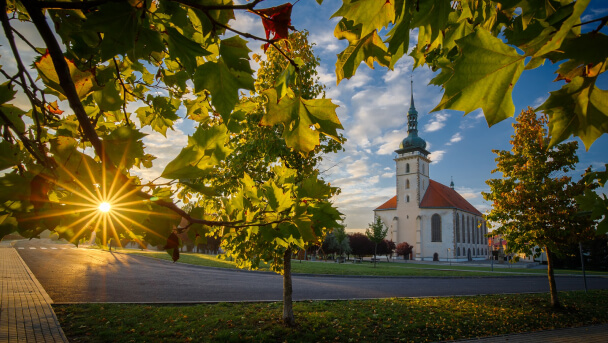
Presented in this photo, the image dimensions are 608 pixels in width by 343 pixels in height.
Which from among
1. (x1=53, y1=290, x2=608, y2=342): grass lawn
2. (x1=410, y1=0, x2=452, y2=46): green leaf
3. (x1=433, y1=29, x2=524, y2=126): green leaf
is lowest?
(x1=53, y1=290, x2=608, y2=342): grass lawn

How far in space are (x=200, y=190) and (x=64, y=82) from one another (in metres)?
0.61

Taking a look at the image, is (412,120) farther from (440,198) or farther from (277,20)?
(277,20)

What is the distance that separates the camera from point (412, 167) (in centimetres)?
6369

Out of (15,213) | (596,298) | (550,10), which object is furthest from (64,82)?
(596,298)

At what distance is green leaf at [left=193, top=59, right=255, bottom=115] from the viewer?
3.29 ft

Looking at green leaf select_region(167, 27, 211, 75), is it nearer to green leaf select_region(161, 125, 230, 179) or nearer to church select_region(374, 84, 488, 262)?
green leaf select_region(161, 125, 230, 179)

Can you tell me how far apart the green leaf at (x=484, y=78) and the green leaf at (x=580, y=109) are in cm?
39

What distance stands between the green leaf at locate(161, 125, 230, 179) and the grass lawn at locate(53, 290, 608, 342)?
6.09m

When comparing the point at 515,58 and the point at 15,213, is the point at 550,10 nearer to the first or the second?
the point at 515,58

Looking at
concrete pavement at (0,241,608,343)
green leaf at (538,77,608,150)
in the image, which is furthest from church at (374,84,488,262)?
green leaf at (538,77,608,150)

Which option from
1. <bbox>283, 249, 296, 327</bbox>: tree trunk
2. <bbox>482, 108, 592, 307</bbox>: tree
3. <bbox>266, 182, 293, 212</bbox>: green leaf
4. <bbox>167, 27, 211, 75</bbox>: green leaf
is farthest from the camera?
<bbox>482, 108, 592, 307</bbox>: tree

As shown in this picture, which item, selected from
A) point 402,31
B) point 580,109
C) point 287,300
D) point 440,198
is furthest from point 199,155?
point 440,198

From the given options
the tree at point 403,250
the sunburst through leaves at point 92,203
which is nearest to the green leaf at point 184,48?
the sunburst through leaves at point 92,203

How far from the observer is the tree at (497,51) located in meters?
0.69
